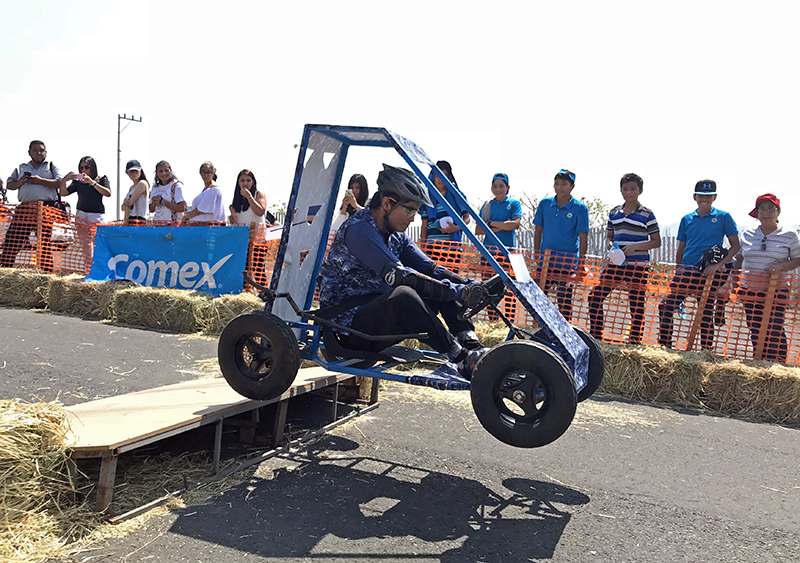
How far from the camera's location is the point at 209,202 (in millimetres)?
10375

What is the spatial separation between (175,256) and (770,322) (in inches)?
322

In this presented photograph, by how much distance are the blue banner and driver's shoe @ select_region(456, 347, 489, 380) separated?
20.9 ft

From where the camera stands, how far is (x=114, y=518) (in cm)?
325

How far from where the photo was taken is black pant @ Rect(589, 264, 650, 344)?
25.7 feet

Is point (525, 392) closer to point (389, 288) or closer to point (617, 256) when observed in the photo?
point (389, 288)

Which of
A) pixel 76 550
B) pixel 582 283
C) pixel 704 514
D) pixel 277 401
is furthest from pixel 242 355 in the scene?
pixel 582 283

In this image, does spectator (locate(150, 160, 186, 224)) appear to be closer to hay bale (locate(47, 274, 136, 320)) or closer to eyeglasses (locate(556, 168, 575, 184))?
hay bale (locate(47, 274, 136, 320))

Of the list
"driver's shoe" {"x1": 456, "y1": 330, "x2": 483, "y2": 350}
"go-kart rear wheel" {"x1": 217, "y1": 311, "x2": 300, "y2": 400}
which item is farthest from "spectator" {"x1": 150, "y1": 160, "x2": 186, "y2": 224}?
"driver's shoe" {"x1": 456, "y1": 330, "x2": 483, "y2": 350}

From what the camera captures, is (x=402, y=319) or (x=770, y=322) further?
(x=770, y=322)

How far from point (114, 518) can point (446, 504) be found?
1.74 meters

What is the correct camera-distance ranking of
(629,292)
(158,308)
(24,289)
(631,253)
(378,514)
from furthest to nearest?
(24,289)
(158,308)
(629,292)
(631,253)
(378,514)

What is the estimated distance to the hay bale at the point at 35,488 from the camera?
2949 millimetres

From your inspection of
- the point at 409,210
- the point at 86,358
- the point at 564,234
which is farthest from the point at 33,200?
the point at 409,210

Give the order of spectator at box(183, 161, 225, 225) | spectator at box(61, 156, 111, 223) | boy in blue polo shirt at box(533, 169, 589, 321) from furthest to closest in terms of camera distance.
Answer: spectator at box(61, 156, 111, 223)
spectator at box(183, 161, 225, 225)
boy in blue polo shirt at box(533, 169, 589, 321)
